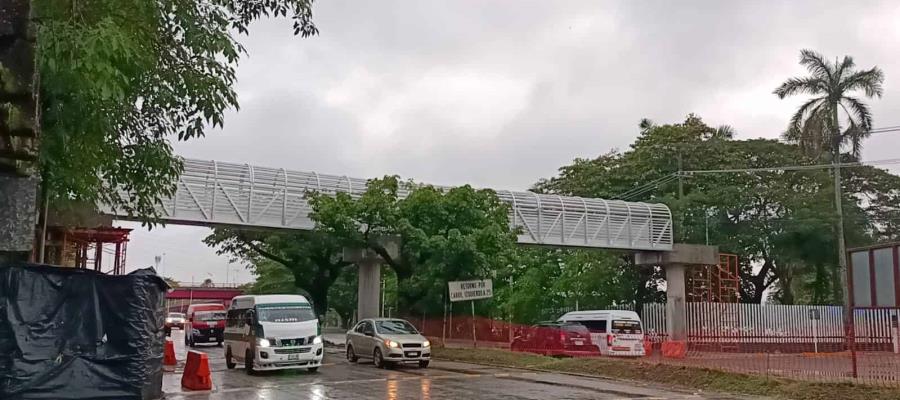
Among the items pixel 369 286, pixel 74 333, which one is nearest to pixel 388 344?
pixel 74 333

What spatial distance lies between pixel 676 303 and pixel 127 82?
3288cm

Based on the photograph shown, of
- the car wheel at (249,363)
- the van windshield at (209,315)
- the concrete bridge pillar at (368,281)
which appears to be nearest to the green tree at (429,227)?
the concrete bridge pillar at (368,281)

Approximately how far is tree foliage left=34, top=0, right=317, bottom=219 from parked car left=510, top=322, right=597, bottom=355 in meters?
17.3

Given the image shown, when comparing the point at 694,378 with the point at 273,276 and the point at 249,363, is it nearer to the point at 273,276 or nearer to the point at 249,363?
the point at 249,363

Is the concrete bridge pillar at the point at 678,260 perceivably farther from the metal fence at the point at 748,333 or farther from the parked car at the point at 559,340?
the parked car at the point at 559,340

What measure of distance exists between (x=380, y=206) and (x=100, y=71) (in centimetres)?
2160

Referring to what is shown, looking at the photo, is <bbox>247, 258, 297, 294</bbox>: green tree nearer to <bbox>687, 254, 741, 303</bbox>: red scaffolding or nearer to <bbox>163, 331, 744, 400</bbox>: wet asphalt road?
<bbox>687, 254, 741, 303</bbox>: red scaffolding

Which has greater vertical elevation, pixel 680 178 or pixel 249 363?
pixel 680 178

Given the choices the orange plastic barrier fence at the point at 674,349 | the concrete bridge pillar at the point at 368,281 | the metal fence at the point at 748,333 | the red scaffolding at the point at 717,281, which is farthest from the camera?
the red scaffolding at the point at 717,281

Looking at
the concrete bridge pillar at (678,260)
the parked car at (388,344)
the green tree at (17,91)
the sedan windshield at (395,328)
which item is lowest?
the parked car at (388,344)

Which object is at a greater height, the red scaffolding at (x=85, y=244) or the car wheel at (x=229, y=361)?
the red scaffolding at (x=85, y=244)

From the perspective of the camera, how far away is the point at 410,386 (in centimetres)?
1842

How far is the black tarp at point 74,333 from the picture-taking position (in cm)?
1249

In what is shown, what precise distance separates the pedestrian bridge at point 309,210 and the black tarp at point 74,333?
10720mm
